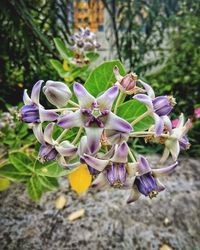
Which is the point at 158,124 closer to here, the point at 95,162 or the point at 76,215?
the point at 95,162

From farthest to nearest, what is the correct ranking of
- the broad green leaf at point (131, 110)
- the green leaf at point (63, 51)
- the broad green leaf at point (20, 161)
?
the green leaf at point (63, 51) < the broad green leaf at point (20, 161) < the broad green leaf at point (131, 110)

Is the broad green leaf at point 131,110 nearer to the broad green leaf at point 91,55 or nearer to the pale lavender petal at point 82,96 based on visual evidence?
the pale lavender petal at point 82,96

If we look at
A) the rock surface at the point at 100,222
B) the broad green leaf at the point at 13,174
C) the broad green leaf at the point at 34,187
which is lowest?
the rock surface at the point at 100,222

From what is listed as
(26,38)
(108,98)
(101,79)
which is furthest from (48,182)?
(26,38)

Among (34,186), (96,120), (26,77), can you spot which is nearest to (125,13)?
(26,77)

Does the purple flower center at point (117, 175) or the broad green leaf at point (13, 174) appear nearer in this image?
the purple flower center at point (117, 175)

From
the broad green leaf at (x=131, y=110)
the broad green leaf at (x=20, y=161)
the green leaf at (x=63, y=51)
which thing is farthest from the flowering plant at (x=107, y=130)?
the green leaf at (x=63, y=51)

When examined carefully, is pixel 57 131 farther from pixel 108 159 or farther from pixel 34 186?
pixel 34 186
